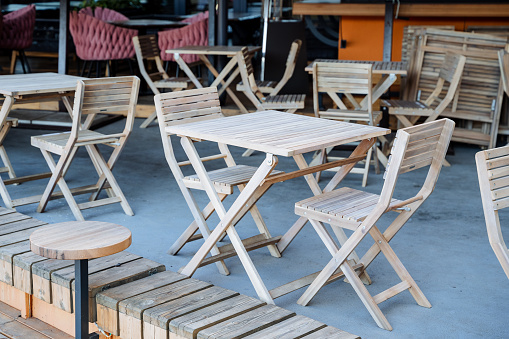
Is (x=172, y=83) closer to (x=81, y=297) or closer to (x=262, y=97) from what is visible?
(x=262, y=97)

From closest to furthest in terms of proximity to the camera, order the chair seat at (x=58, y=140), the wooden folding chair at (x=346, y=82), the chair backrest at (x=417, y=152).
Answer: the chair backrest at (x=417, y=152), the chair seat at (x=58, y=140), the wooden folding chair at (x=346, y=82)

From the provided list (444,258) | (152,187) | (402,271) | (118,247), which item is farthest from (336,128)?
(152,187)

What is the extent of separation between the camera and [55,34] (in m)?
11.4

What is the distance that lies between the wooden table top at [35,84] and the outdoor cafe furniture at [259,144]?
1.46m


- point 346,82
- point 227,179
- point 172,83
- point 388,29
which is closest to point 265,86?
point 172,83

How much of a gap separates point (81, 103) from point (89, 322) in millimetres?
1764

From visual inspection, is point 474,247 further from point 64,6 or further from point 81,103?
point 64,6

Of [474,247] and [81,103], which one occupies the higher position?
[81,103]

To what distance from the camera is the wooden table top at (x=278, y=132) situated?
315 centimetres

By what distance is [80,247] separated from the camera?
2.71 meters

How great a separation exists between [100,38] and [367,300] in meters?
6.54

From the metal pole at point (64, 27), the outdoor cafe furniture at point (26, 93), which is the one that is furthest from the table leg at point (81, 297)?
the metal pole at point (64, 27)

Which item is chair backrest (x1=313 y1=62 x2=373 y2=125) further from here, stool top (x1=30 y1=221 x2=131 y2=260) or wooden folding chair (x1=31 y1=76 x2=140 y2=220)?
stool top (x1=30 y1=221 x2=131 y2=260)

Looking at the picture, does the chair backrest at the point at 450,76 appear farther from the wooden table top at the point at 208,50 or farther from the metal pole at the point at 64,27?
the metal pole at the point at 64,27
